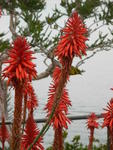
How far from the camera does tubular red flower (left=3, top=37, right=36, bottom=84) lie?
4.94 feet

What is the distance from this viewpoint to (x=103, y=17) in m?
13.2

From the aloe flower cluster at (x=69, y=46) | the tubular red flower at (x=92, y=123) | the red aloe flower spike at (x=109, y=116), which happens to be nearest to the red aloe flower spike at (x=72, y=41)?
the aloe flower cluster at (x=69, y=46)

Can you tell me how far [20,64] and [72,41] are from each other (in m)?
0.20

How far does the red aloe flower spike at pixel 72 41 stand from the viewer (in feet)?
5.04

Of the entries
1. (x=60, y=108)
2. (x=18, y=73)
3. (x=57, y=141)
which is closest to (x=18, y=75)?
(x=18, y=73)

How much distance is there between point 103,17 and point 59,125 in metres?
11.5

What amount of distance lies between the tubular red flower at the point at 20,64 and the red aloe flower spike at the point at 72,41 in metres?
0.11

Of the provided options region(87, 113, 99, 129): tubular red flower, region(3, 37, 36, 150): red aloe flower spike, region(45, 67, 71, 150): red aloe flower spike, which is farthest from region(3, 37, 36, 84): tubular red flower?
region(87, 113, 99, 129): tubular red flower

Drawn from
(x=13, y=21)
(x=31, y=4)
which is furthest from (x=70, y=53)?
(x=13, y=21)

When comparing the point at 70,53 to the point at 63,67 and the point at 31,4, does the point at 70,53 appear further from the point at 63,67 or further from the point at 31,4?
Result: the point at 31,4

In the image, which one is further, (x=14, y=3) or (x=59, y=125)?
(x=14, y=3)

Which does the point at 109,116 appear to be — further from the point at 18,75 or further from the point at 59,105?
the point at 18,75

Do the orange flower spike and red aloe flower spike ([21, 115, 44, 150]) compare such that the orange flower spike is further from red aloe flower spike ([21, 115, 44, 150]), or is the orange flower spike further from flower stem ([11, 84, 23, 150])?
flower stem ([11, 84, 23, 150])

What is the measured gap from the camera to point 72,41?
1.57 m
